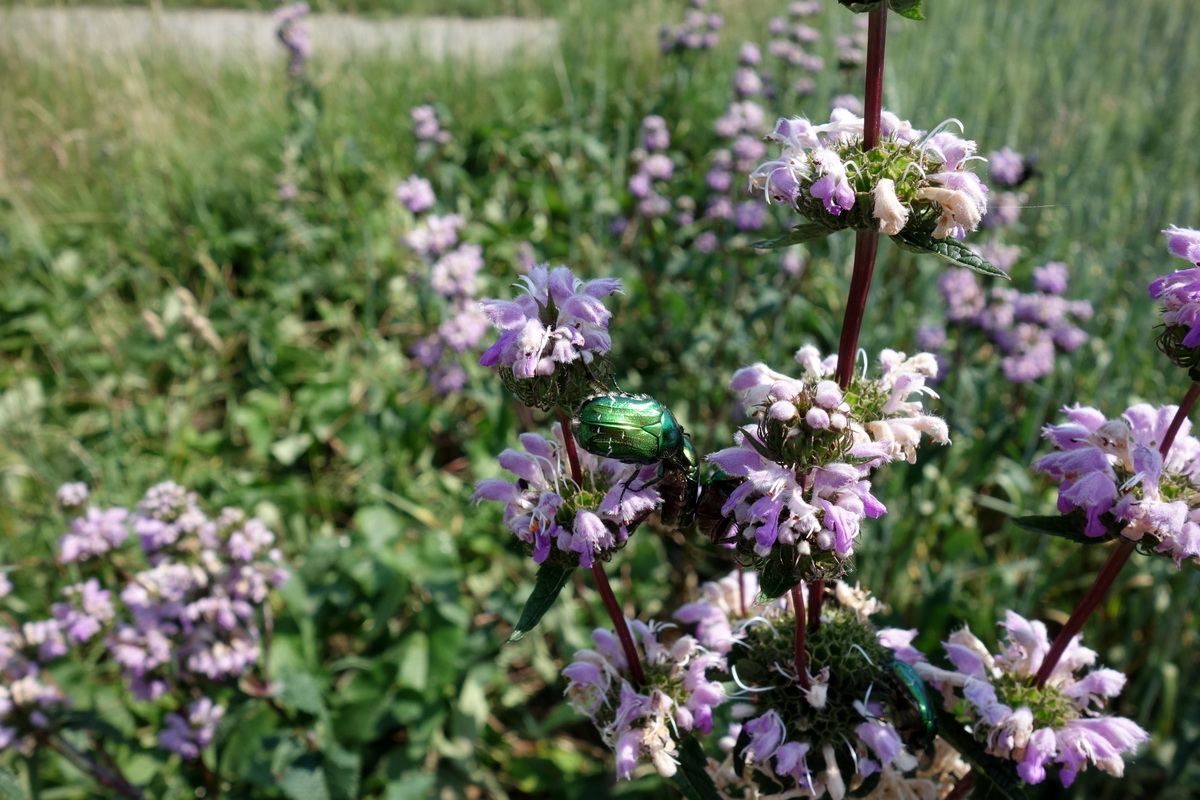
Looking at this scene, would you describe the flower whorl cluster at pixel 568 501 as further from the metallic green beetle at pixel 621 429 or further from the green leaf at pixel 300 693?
the green leaf at pixel 300 693

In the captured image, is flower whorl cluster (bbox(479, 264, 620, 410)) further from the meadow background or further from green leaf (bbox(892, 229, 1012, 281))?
green leaf (bbox(892, 229, 1012, 281))

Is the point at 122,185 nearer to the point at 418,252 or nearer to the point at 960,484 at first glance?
the point at 418,252

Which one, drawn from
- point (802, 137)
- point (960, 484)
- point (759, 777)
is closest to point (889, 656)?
point (759, 777)

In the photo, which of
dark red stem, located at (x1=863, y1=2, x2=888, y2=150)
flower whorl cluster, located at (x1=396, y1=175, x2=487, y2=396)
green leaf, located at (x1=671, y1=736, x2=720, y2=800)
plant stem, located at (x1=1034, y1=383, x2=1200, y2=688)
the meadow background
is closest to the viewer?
dark red stem, located at (x1=863, y1=2, x2=888, y2=150)

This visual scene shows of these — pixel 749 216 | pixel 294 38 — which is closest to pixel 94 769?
pixel 749 216

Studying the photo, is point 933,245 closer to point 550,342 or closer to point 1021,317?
point 550,342

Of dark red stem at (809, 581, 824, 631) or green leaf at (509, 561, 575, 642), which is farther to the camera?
dark red stem at (809, 581, 824, 631)

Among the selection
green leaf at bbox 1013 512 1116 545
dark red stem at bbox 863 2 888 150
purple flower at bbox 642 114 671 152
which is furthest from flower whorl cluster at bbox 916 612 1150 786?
purple flower at bbox 642 114 671 152
